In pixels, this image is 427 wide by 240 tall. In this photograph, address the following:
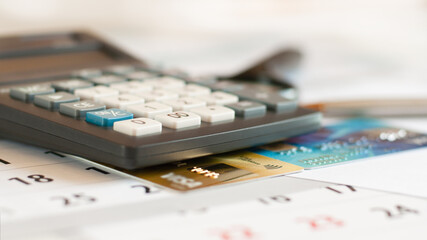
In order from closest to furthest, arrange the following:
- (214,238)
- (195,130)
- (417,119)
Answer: (214,238), (195,130), (417,119)

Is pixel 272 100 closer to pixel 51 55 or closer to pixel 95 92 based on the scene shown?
pixel 95 92

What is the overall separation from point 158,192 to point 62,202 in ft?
0.18

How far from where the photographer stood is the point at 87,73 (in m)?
0.57

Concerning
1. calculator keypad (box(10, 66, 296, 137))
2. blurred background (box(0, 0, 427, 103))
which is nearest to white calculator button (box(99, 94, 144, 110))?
calculator keypad (box(10, 66, 296, 137))

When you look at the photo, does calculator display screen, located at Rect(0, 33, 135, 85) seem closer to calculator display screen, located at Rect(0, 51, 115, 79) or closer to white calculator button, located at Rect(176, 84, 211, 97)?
calculator display screen, located at Rect(0, 51, 115, 79)

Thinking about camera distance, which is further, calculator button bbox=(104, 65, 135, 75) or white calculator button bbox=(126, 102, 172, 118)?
calculator button bbox=(104, 65, 135, 75)

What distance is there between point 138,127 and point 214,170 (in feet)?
0.18

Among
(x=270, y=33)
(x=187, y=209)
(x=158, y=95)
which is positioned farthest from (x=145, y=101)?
(x=270, y=33)

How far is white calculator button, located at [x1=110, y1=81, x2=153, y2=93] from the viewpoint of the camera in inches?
20.1

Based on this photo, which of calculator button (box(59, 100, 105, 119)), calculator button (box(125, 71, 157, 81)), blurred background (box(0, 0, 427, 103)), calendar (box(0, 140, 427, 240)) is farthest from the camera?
blurred background (box(0, 0, 427, 103))

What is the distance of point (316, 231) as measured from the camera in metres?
0.33

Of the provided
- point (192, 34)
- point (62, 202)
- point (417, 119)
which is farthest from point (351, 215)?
point (192, 34)

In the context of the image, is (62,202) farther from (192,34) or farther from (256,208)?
(192,34)

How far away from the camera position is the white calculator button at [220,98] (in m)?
0.49
